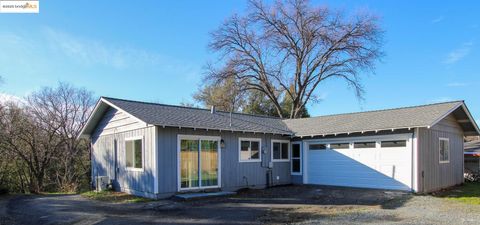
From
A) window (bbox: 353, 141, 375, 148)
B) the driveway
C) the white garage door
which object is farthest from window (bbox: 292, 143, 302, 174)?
the driveway

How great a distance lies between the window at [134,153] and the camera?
13250mm

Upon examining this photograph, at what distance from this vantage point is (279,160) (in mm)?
16641

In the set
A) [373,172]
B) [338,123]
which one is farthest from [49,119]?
[373,172]

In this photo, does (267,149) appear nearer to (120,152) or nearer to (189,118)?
(189,118)

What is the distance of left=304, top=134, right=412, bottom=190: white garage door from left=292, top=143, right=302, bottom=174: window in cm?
41

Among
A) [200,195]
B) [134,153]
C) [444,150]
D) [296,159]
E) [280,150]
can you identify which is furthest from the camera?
[296,159]

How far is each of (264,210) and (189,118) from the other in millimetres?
5327

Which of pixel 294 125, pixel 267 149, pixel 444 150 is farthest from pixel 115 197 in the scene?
pixel 444 150

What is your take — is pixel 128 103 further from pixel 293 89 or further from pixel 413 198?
pixel 293 89

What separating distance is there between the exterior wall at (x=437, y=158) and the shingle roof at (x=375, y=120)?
62cm

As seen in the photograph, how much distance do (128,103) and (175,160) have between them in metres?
3.42

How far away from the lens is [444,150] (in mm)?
15398

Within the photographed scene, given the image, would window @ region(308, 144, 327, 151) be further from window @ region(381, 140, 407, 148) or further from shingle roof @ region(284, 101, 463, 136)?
window @ region(381, 140, 407, 148)

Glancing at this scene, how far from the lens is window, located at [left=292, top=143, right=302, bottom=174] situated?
16989 mm
